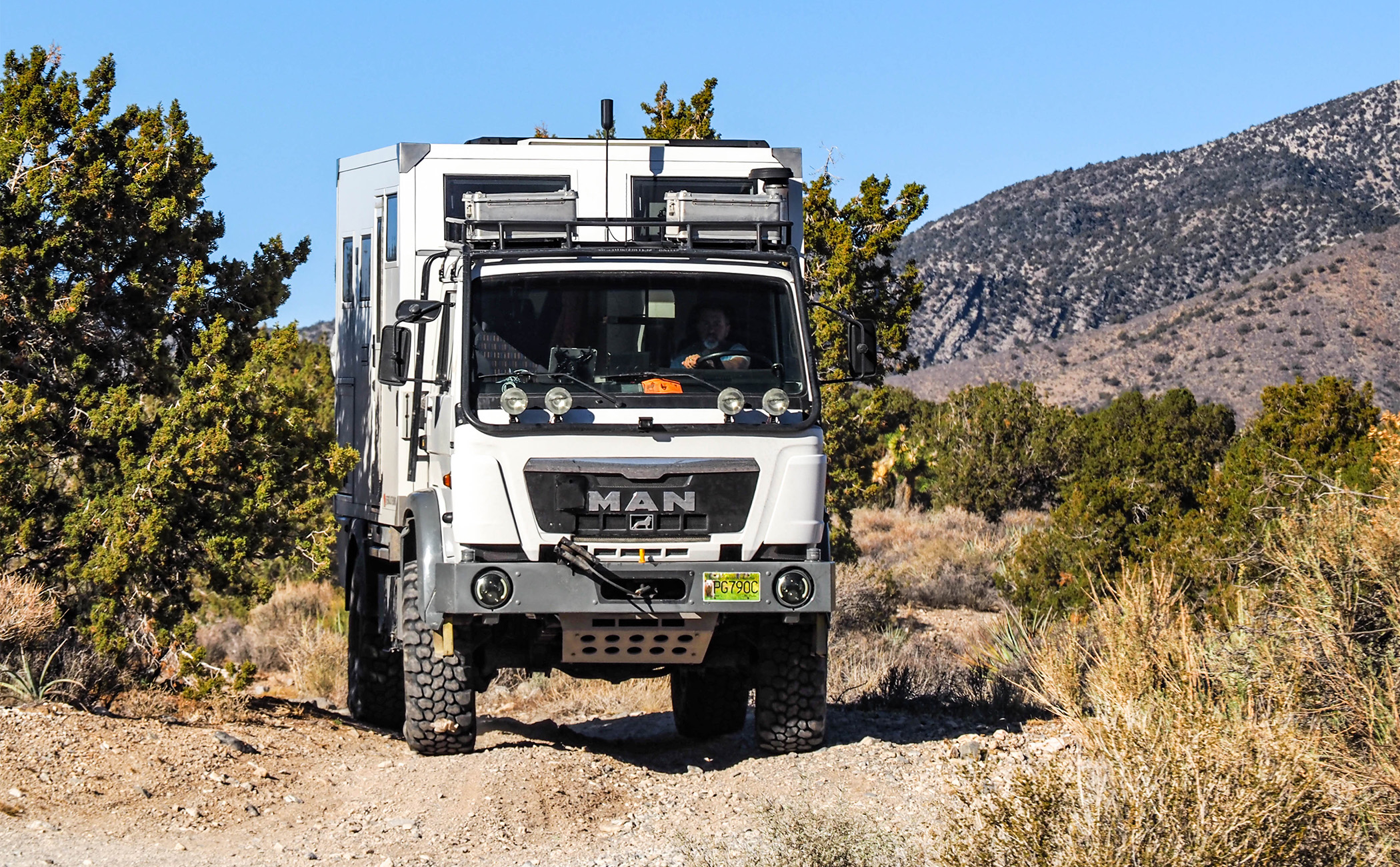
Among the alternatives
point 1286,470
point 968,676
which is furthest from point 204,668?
point 1286,470

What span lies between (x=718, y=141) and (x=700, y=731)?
13.1ft

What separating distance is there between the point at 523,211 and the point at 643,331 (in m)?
1.00

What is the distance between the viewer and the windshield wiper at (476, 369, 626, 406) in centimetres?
861

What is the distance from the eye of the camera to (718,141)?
407 inches

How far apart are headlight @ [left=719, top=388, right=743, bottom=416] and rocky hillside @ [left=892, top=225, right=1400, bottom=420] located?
4577 cm

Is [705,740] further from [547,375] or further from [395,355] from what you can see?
[395,355]

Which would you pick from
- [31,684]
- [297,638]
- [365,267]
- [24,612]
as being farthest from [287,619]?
[31,684]

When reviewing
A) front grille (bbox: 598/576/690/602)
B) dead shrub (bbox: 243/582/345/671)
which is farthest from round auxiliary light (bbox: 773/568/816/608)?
dead shrub (bbox: 243/582/345/671)

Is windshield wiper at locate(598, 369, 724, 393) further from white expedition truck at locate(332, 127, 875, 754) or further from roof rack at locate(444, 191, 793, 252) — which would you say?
roof rack at locate(444, 191, 793, 252)

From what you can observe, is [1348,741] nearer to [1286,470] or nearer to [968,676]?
[968,676]

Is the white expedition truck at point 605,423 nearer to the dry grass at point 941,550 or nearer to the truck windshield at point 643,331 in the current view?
the truck windshield at point 643,331

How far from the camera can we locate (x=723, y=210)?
9375mm

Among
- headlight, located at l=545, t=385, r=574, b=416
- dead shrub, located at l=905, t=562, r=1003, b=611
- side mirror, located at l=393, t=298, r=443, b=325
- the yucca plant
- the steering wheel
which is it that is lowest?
dead shrub, located at l=905, t=562, r=1003, b=611

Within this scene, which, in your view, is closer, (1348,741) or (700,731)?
(1348,741)
